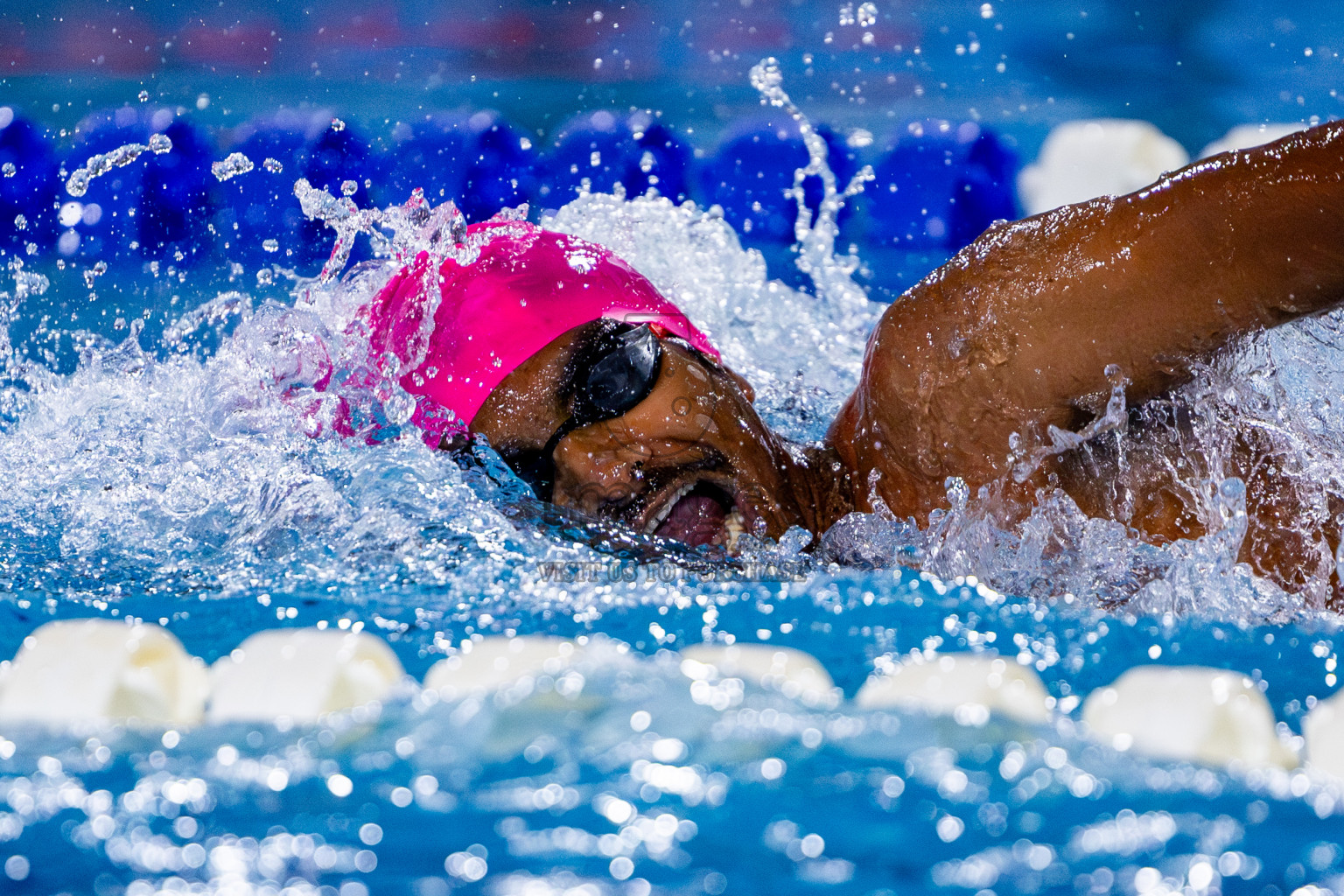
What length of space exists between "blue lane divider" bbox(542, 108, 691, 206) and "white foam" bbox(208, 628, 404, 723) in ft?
7.54

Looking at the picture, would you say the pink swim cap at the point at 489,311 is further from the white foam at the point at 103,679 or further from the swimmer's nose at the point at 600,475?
the white foam at the point at 103,679

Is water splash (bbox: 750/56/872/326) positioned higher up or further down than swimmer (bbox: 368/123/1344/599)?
higher up

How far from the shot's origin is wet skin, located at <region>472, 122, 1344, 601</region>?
3.49 feet

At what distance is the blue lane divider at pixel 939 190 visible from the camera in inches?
121

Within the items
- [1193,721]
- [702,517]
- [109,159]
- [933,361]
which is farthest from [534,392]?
[109,159]

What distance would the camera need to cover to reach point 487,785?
0.70m

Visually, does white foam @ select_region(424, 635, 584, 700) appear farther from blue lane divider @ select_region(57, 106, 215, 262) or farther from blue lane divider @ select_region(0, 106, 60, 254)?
blue lane divider @ select_region(0, 106, 60, 254)

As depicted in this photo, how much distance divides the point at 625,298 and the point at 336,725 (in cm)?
81

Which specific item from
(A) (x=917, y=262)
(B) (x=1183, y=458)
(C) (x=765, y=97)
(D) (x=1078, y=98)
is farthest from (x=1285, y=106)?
(B) (x=1183, y=458)

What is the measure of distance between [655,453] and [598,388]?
10cm

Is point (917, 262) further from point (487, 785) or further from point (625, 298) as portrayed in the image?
point (487, 785)

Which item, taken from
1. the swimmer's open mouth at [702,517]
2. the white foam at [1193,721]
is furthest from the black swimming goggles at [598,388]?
the white foam at [1193,721]

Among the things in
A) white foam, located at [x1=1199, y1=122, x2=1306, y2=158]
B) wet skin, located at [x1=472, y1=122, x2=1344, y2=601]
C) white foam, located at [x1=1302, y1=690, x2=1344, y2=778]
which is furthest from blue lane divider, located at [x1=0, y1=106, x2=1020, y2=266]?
white foam, located at [x1=1302, y1=690, x2=1344, y2=778]

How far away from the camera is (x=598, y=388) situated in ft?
4.53
